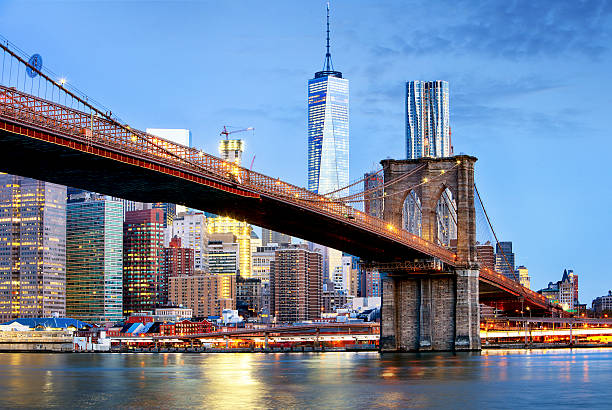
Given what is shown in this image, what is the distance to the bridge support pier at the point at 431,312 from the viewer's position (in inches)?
3093

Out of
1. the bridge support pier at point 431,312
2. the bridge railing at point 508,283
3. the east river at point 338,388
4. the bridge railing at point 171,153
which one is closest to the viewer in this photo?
the east river at point 338,388

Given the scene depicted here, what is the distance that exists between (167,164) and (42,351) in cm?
10040

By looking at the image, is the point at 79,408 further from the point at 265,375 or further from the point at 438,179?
Answer: the point at 438,179

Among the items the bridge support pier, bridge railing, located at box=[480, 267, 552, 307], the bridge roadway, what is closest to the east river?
the bridge roadway

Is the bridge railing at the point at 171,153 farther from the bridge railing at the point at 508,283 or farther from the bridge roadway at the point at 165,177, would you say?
the bridge railing at the point at 508,283

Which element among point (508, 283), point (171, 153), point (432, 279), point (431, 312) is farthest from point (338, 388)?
point (508, 283)

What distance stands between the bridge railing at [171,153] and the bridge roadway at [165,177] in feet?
0.17

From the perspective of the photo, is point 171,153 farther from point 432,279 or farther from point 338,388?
point 432,279

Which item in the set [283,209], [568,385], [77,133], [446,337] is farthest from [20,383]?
[446,337]

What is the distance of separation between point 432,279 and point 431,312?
278cm

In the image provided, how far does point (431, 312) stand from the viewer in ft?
264

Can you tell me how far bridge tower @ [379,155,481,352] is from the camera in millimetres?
78625

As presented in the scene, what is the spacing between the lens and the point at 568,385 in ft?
152

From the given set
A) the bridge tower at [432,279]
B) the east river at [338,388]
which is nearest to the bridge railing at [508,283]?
the bridge tower at [432,279]
